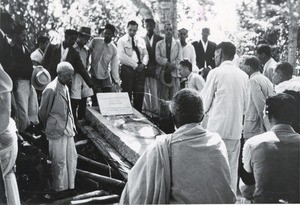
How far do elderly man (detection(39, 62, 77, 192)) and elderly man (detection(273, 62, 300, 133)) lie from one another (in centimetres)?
253

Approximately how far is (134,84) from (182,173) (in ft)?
18.4

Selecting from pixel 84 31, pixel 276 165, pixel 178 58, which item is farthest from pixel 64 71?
pixel 178 58

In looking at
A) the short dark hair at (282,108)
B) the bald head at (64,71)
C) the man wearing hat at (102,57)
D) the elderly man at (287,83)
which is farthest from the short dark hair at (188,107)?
the man wearing hat at (102,57)

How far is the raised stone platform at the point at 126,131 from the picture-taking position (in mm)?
6082

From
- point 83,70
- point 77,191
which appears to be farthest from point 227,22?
point 77,191

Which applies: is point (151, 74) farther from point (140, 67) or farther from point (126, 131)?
point (126, 131)

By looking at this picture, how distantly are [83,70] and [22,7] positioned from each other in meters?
3.02

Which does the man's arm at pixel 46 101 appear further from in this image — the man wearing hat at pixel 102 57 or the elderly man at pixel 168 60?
the elderly man at pixel 168 60

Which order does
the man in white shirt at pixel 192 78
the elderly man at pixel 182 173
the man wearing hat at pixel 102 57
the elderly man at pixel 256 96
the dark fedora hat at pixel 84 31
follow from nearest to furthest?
the elderly man at pixel 182 173
the elderly man at pixel 256 96
the man in white shirt at pixel 192 78
the dark fedora hat at pixel 84 31
the man wearing hat at pixel 102 57

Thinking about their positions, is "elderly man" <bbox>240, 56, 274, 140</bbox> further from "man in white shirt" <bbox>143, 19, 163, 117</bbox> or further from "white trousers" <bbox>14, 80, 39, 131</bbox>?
"white trousers" <bbox>14, 80, 39, 131</bbox>

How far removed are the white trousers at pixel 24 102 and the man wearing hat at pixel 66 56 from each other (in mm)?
788

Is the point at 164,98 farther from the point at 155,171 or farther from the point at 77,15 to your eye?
the point at 155,171

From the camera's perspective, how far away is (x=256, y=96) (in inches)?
227

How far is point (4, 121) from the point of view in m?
3.54
